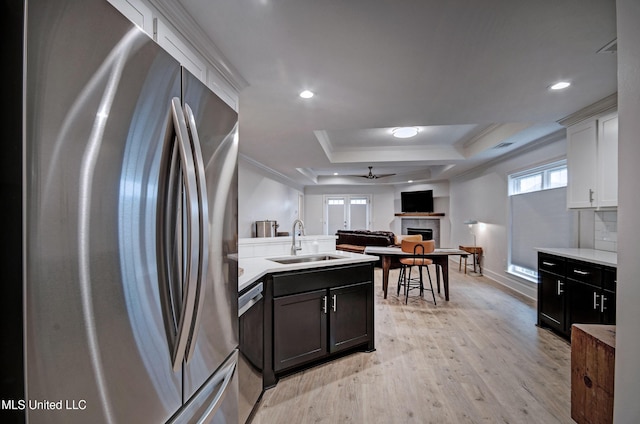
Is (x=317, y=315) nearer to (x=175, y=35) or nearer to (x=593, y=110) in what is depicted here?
(x=175, y=35)

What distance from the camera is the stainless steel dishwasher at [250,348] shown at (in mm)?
1604

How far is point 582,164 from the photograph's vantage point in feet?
9.64

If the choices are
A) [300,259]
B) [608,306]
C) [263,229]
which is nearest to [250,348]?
[300,259]

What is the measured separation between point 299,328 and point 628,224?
2.00 m

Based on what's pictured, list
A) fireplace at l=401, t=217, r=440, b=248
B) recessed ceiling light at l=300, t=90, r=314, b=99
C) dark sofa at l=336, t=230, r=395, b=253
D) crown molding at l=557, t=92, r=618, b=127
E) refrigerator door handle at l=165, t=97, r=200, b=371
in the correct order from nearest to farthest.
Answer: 1. refrigerator door handle at l=165, t=97, r=200, b=371
2. recessed ceiling light at l=300, t=90, r=314, b=99
3. crown molding at l=557, t=92, r=618, b=127
4. dark sofa at l=336, t=230, r=395, b=253
5. fireplace at l=401, t=217, r=440, b=248

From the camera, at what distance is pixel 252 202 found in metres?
5.77

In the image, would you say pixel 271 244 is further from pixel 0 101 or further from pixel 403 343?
pixel 0 101

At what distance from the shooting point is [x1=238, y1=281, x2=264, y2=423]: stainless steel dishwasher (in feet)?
5.26

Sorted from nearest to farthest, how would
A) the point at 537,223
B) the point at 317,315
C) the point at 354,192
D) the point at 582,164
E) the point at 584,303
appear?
the point at 317,315 → the point at 584,303 → the point at 582,164 → the point at 537,223 → the point at 354,192

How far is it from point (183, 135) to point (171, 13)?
45.3 inches

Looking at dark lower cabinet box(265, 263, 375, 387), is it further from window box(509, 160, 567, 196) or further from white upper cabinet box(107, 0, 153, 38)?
window box(509, 160, 567, 196)

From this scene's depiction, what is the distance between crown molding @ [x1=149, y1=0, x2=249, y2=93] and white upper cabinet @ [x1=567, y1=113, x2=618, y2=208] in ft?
11.1

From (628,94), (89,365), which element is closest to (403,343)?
(628,94)

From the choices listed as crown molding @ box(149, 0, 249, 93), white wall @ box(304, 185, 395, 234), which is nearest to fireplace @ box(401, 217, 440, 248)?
white wall @ box(304, 185, 395, 234)
